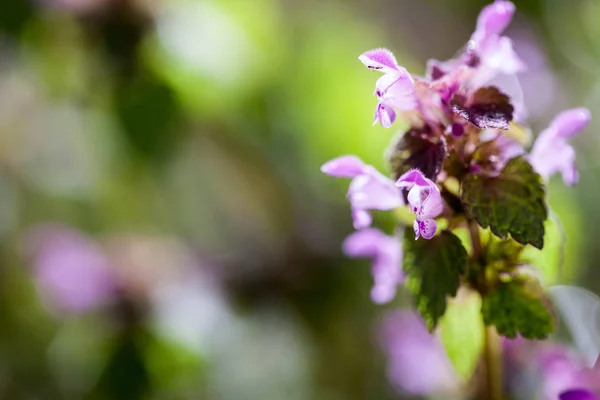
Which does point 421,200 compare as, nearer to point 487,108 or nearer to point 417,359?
point 487,108

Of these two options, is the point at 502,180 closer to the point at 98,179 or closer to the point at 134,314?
the point at 134,314

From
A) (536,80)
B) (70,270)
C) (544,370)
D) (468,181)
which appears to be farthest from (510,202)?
(536,80)

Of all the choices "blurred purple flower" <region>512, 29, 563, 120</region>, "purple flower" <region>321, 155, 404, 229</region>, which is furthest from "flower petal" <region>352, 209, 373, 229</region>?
"blurred purple flower" <region>512, 29, 563, 120</region>

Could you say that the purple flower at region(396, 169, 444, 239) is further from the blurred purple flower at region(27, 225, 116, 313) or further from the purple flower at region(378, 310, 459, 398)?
the blurred purple flower at region(27, 225, 116, 313)

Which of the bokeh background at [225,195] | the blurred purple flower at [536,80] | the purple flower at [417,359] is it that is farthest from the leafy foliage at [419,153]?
the blurred purple flower at [536,80]

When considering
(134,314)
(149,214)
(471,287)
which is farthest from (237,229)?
(471,287)

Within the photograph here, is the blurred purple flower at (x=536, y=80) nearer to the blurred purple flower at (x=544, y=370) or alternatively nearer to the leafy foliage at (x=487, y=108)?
the blurred purple flower at (x=544, y=370)
